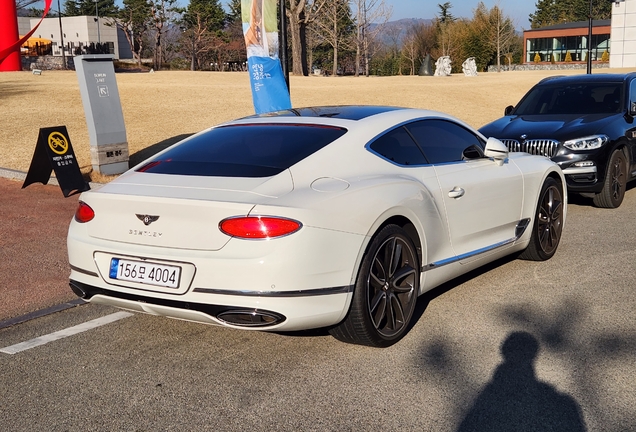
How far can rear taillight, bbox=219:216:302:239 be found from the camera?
433 centimetres

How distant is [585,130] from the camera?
1008cm

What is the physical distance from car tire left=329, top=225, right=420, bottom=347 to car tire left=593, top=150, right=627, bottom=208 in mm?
5674

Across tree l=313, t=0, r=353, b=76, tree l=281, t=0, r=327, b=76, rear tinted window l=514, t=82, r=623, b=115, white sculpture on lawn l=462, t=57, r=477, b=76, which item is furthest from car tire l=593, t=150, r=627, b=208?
tree l=313, t=0, r=353, b=76

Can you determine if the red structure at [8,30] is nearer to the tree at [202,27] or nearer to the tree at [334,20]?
the tree at [334,20]

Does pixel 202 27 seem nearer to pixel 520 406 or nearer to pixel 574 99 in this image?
pixel 574 99

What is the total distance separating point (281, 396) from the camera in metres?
4.23

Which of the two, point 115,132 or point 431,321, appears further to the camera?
point 115,132

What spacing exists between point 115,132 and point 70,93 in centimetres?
1532

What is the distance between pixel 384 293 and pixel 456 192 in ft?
3.92

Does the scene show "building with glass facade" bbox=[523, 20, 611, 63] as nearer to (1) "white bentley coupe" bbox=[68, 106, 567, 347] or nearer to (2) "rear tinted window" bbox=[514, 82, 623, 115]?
(2) "rear tinted window" bbox=[514, 82, 623, 115]

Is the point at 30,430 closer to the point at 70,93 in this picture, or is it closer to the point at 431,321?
the point at 431,321

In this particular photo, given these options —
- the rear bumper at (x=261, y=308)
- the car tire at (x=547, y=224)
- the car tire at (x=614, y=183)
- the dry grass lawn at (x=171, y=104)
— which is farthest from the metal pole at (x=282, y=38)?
the rear bumper at (x=261, y=308)

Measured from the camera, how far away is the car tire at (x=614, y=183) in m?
10.1

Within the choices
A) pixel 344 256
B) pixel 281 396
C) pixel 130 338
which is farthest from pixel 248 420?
pixel 130 338
